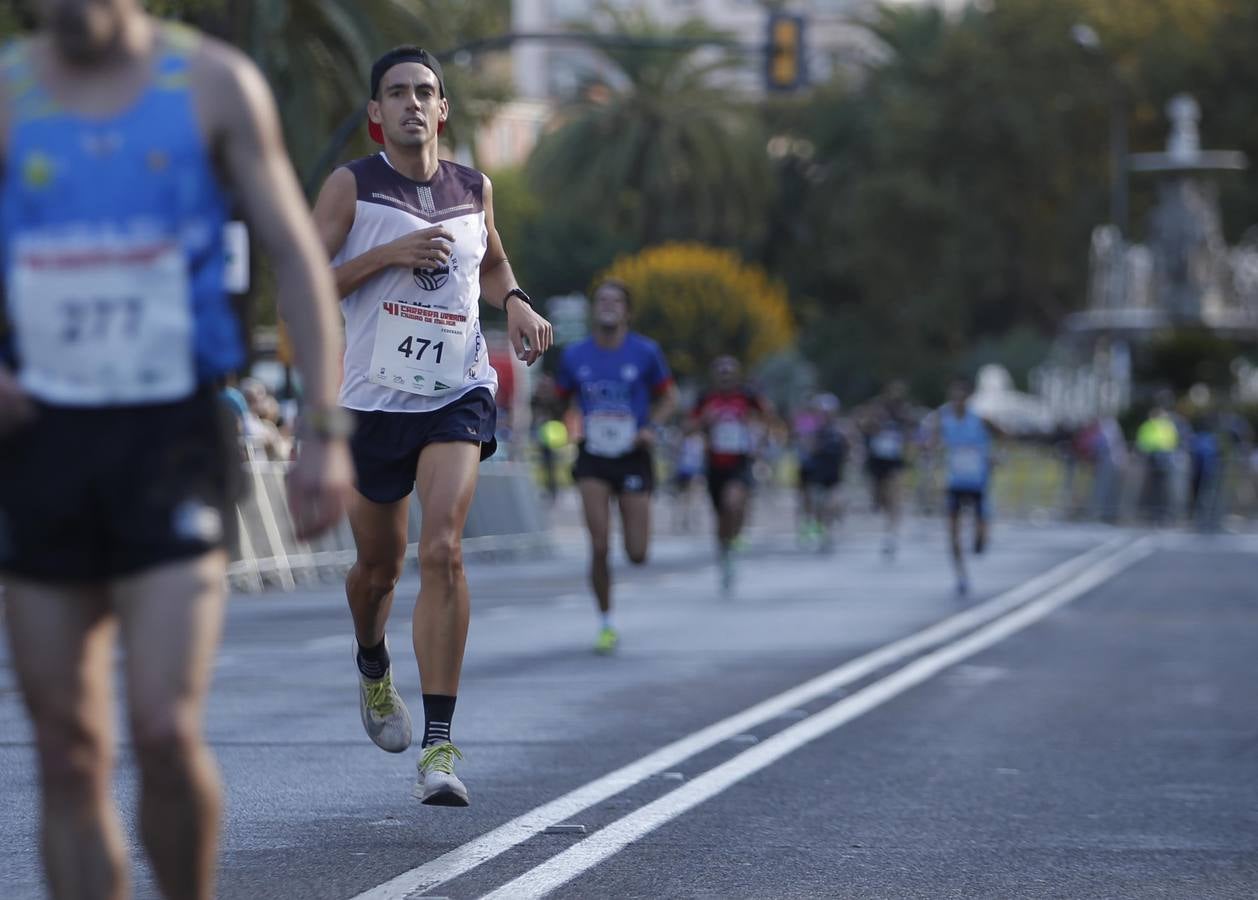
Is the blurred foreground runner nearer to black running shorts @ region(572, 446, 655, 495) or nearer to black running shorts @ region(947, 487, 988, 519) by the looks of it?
black running shorts @ region(572, 446, 655, 495)

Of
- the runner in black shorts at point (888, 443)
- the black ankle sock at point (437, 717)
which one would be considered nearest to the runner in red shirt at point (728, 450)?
the runner in black shorts at point (888, 443)

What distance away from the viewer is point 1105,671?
13.7 meters

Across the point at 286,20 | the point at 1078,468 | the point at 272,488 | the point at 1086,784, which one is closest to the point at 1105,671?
the point at 1086,784

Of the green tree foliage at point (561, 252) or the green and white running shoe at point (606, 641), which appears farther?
the green tree foliage at point (561, 252)

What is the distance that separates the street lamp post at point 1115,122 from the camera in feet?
183

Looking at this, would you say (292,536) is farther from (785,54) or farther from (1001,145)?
(1001,145)

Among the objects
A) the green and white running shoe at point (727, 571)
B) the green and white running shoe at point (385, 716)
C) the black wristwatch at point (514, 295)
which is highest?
the black wristwatch at point (514, 295)

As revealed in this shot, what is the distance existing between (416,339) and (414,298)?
0.11 meters

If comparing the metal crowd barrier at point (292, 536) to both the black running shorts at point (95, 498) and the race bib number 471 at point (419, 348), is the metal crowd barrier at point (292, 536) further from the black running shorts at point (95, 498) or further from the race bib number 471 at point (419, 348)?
the black running shorts at point (95, 498)

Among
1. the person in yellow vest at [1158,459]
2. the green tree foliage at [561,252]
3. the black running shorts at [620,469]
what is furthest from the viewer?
the green tree foliage at [561,252]

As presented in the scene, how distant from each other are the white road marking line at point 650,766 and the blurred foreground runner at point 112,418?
2.07 m

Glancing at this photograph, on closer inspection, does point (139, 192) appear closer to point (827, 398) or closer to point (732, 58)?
point (827, 398)

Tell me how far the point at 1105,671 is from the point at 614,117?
54.3m

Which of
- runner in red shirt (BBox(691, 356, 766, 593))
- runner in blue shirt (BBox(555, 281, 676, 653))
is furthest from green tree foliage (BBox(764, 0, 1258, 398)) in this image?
runner in blue shirt (BBox(555, 281, 676, 653))
